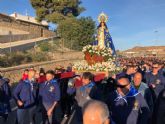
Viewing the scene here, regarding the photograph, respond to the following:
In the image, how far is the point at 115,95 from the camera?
6.36 m

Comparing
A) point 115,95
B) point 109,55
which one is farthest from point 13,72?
point 115,95

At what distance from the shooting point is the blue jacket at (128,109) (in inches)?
246

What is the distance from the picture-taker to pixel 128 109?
6301mm

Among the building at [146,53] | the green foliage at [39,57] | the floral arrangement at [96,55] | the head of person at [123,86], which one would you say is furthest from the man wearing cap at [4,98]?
the building at [146,53]

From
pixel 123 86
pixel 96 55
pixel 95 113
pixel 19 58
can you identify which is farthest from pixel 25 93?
pixel 19 58

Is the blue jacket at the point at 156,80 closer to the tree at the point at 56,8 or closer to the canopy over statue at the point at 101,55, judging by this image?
the canopy over statue at the point at 101,55

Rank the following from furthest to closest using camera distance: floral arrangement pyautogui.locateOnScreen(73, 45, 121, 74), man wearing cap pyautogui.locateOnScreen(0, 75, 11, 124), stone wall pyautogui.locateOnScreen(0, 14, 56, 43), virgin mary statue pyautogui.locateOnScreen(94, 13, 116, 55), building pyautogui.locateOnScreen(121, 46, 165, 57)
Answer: building pyautogui.locateOnScreen(121, 46, 165, 57) < stone wall pyautogui.locateOnScreen(0, 14, 56, 43) < virgin mary statue pyautogui.locateOnScreen(94, 13, 116, 55) < floral arrangement pyautogui.locateOnScreen(73, 45, 121, 74) < man wearing cap pyautogui.locateOnScreen(0, 75, 11, 124)

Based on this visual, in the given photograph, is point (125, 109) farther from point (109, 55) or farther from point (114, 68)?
point (109, 55)

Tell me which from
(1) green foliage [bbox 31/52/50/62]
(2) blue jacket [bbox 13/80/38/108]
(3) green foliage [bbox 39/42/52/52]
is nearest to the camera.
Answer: (2) blue jacket [bbox 13/80/38/108]

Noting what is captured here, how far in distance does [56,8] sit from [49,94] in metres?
51.7

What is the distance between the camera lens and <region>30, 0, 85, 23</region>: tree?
59.9 metres

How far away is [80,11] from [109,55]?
149 feet

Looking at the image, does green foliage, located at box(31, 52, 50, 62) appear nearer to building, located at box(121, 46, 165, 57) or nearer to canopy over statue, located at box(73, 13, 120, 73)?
canopy over statue, located at box(73, 13, 120, 73)

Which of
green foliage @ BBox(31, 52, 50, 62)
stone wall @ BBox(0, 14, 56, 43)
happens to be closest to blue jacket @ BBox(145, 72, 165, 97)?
green foliage @ BBox(31, 52, 50, 62)
